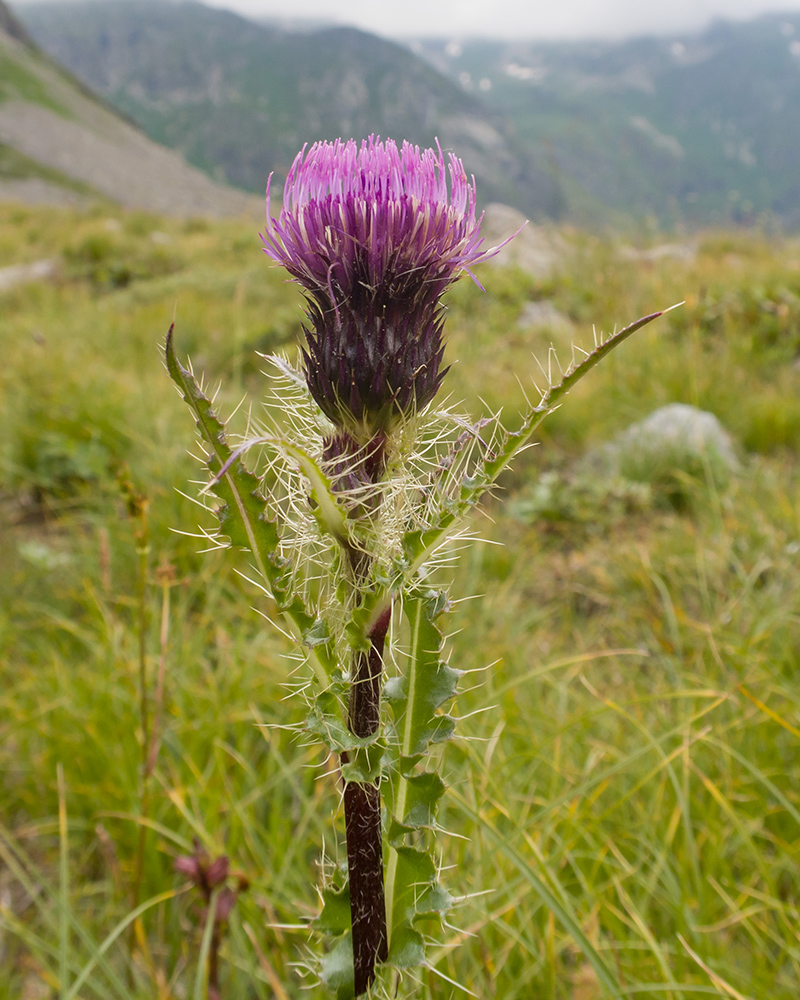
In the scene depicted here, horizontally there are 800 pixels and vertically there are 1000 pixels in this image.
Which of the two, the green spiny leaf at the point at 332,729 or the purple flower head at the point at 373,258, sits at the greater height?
the purple flower head at the point at 373,258

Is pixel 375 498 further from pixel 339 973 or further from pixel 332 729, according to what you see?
pixel 339 973

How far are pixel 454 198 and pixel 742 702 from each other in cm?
199

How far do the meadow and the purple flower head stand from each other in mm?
251

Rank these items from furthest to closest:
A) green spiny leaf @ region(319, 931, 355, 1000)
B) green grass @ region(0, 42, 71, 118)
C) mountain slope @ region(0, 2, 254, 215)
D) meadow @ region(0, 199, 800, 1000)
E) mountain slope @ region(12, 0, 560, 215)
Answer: mountain slope @ region(12, 0, 560, 215) < green grass @ region(0, 42, 71, 118) < mountain slope @ region(0, 2, 254, 215) < meadow @ region(0, 199, 800, 1000) < green spiny leaf @ region(319, 931, 355, 1000)

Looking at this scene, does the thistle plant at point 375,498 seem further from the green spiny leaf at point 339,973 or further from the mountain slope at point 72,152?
the mountain slope at point 72,152

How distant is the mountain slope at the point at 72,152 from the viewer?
75875 mm

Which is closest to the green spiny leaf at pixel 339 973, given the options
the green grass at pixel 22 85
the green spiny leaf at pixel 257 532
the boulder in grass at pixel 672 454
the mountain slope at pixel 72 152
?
the green spiny leaf at pixel 257 532

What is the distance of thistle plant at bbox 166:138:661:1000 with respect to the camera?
0.84m

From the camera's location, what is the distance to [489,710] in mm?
2113

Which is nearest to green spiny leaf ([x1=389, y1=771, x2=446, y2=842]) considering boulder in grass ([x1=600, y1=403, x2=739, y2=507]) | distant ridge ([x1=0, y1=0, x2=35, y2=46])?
boulder in grass ([x1=600, y1=403, x2=739, y2=507])

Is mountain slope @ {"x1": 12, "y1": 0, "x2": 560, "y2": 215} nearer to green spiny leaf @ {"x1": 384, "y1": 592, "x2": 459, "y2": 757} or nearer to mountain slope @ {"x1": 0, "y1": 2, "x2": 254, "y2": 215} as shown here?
mountain slope @ {"x1": 0, "y1": 2, "x2": 254, "y2": 215}

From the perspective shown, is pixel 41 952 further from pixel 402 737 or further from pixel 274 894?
pixel 402 737

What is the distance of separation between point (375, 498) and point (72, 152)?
104128 millimetres

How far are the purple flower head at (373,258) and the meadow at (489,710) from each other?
251 mm
